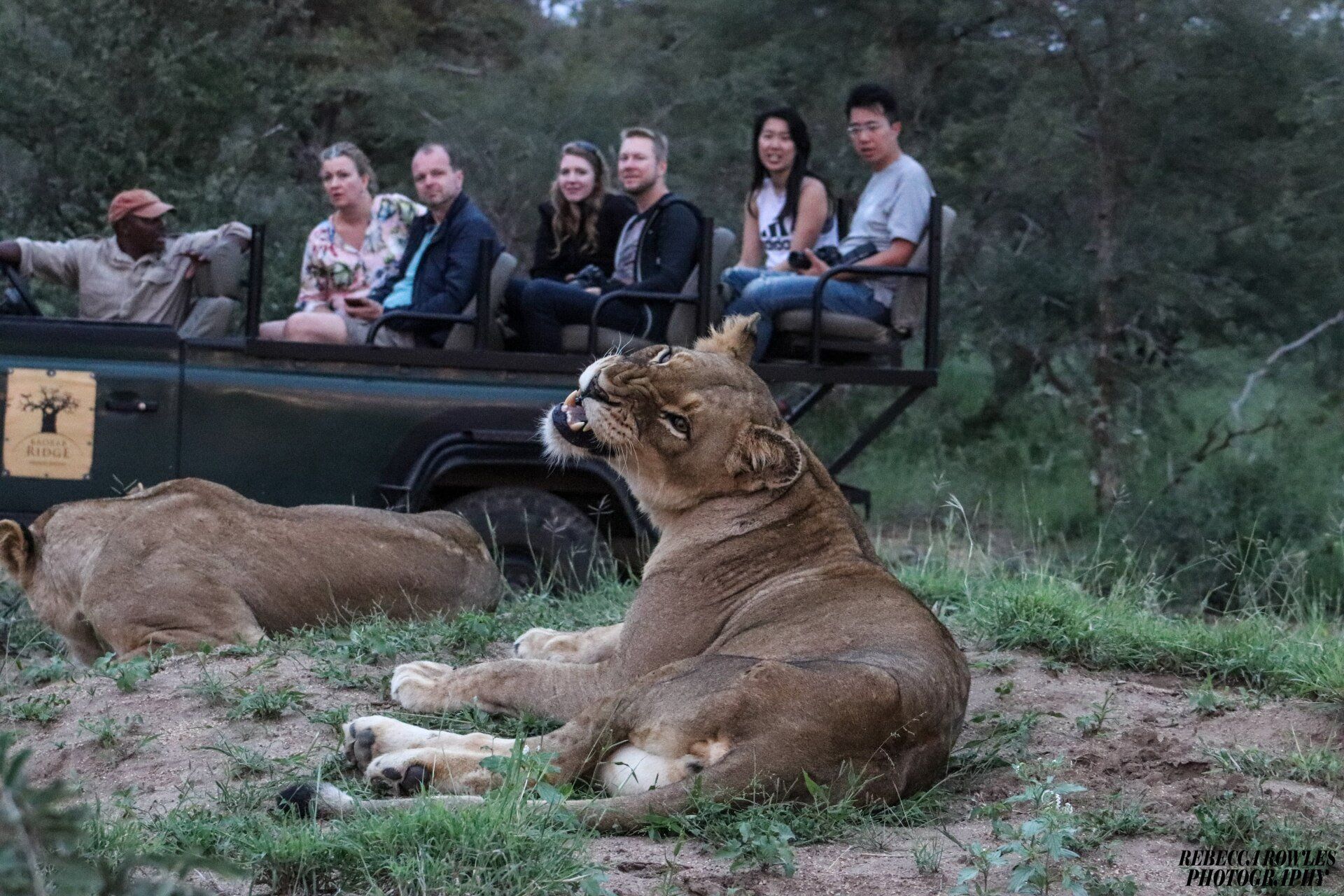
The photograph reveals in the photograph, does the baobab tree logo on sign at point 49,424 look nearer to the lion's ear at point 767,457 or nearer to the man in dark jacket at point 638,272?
the man in dark jacket at point 638,272

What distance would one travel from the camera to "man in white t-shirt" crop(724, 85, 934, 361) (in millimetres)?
6770

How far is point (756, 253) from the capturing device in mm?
7387

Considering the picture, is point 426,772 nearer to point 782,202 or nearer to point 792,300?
point 792,300

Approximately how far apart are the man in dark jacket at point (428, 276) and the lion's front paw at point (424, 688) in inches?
105

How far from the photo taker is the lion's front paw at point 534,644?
450 centimetres

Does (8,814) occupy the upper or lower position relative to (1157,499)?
upper

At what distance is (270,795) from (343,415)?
3.23 metres

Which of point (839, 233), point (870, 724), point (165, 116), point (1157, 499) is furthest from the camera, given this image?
point (165, 116)

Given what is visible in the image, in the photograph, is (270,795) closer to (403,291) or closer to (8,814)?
(8,814)

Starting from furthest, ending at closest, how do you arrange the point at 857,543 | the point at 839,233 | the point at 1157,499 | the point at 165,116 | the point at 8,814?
the point at 165,116 → the point at 1157,499 → the point at 839,233 → the point at 857,543 → the point at 8,814

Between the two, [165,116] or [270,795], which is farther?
[165,116]

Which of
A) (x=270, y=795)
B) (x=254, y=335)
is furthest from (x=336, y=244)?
(x=270, y=795)

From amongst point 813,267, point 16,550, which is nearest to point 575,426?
point 16,550

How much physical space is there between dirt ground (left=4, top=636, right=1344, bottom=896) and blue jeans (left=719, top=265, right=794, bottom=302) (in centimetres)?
260
